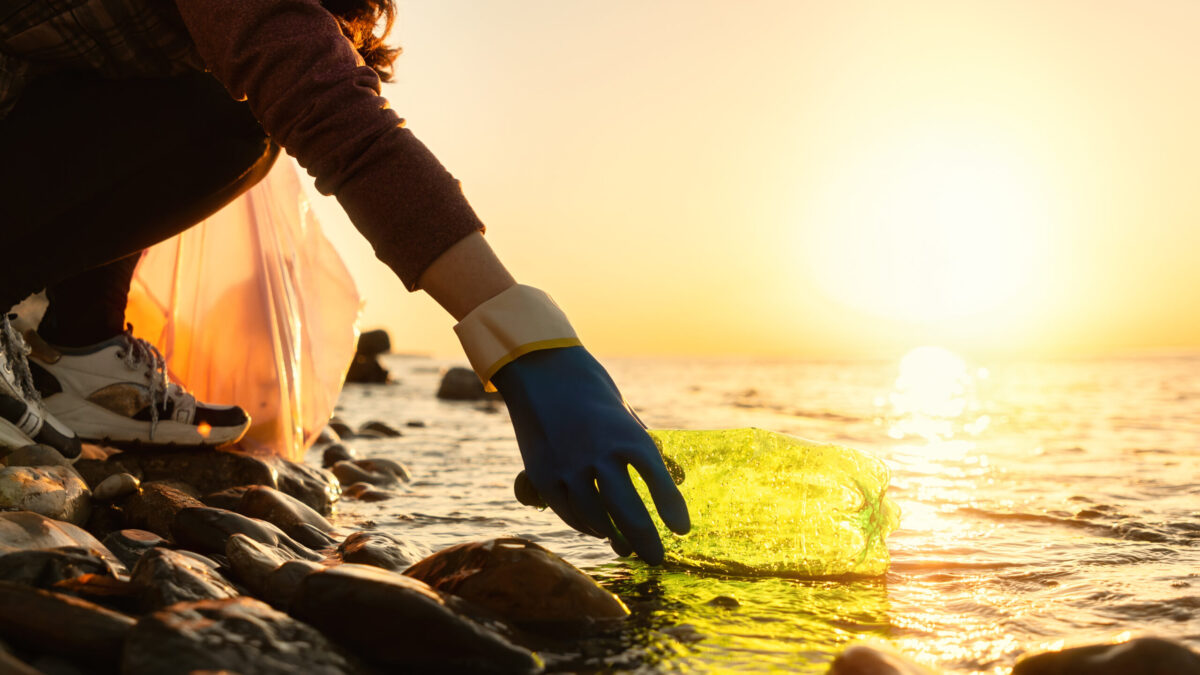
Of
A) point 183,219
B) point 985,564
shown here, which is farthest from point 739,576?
point 183,219

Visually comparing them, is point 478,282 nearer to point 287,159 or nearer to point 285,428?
point 285,428

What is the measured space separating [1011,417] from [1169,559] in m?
5.94

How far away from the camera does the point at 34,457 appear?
2.05m

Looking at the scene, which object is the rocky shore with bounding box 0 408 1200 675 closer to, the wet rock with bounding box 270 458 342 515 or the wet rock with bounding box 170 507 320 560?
the wet rock with bounding box 170 507 320 560

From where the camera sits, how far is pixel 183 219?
238 cm

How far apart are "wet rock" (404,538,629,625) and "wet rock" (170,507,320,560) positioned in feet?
1.64

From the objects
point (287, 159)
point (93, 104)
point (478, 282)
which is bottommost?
point (478, 282)

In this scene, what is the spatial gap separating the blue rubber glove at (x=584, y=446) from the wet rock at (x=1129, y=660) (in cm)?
59

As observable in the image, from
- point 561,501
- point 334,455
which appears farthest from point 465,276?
point 334,455

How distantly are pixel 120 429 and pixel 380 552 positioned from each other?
1.28 metres

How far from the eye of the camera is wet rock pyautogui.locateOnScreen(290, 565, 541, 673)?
1.18 m

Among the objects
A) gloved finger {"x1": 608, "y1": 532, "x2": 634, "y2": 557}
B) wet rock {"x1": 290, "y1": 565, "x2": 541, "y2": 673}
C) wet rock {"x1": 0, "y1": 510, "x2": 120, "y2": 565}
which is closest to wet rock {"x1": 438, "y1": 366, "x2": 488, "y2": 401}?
wet rock {"x1": 0, "y1": 510, "x2": 120, "y2": 565}

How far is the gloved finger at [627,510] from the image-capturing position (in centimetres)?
140

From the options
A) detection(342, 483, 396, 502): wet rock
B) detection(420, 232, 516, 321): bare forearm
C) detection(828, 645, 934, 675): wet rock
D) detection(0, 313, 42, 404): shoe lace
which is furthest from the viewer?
detection(342, 483, 396, 502): wet rock
